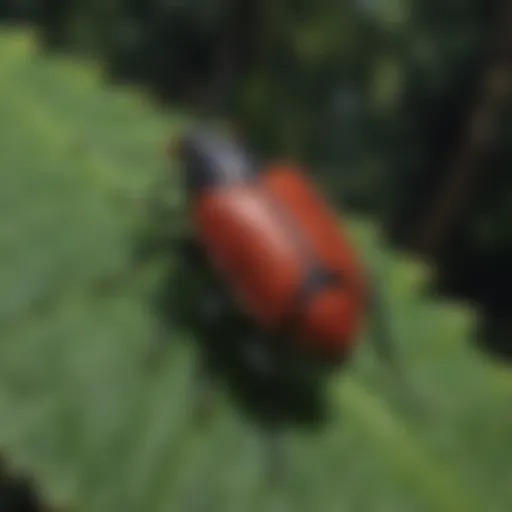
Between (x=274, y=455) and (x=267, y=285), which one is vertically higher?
(x=267, y=285)

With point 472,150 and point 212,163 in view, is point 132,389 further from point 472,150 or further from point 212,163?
point 472,150

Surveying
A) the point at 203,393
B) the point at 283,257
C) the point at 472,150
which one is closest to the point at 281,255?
the point at 283,257

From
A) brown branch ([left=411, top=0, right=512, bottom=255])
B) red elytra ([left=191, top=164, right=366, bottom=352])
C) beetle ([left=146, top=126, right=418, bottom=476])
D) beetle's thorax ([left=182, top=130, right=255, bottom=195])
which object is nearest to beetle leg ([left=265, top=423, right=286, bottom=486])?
beetle ([left=146, top=126, right=418, bottom=476])

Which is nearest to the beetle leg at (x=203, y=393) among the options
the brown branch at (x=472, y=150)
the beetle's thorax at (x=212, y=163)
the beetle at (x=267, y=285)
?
the beetle at (x=267, y=285)

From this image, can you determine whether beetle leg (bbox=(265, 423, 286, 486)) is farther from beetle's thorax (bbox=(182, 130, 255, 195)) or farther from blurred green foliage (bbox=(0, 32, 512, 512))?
beetle's thorax (bbox=(182, 130, 255, 195))

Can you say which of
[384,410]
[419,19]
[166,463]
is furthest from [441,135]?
[166,463]

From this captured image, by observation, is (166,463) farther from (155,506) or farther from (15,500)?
(15,500)
